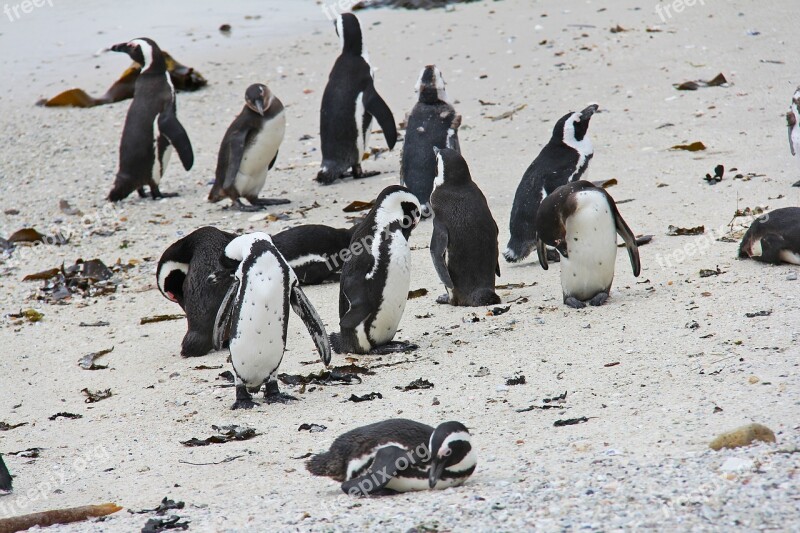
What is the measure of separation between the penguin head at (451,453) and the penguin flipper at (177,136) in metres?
6.69

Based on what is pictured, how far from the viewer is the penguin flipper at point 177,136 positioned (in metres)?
9.68

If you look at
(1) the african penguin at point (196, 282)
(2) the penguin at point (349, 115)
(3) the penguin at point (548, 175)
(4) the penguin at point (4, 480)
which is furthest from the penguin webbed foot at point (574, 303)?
(2) the penguin at point (349, 115)

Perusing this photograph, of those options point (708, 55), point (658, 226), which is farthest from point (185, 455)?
Answer: point (708, 55)

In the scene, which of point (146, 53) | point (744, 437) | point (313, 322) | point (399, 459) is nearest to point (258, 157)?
point (146, 53)

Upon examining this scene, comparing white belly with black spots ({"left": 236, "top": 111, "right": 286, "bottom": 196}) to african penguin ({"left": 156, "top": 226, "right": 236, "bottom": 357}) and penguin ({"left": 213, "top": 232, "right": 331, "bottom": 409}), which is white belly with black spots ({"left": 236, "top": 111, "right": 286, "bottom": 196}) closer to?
african penguin ({"left": 156, "top": 226, "right": 236, "bottom": 357})

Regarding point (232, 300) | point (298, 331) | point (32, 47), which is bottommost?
point (298, 331)

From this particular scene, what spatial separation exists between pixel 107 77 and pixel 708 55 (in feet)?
23.6

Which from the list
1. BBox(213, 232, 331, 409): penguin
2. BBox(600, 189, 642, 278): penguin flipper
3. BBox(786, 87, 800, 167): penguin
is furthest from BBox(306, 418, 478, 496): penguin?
BBox(786, 87, 800, 167): penguin

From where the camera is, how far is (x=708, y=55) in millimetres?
11227

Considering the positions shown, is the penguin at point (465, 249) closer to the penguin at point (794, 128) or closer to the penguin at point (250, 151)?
the penguin at point (794, 128)

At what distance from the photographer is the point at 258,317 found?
4.93 m

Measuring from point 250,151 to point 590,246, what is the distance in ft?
13.7

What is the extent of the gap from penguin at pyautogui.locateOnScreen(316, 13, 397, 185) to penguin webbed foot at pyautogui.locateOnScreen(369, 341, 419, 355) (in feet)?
13.9

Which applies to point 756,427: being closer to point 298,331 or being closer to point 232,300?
point 232,300
